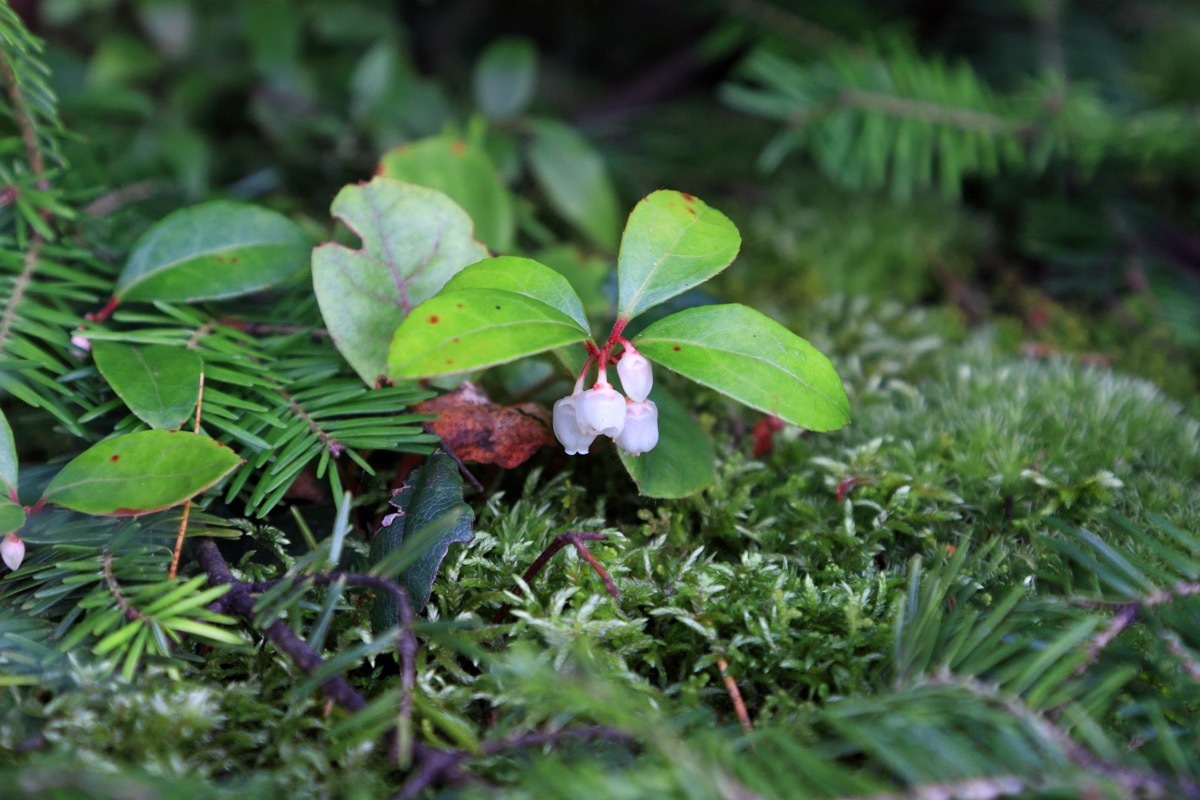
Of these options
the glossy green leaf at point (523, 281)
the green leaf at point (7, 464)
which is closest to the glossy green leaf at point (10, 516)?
the green leaf at point (7, 464)

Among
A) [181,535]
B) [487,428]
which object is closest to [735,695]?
[487,428]

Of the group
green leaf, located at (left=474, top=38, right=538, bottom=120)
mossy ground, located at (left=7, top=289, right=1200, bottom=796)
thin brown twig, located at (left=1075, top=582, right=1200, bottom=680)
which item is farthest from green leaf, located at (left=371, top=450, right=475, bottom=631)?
green leaf, located at (left=474, top=38, right=538, bottom=120)

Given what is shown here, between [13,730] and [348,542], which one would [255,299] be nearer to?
[348,542]

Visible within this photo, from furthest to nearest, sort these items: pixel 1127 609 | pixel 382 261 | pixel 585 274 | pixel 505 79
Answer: pixel 505 79, pixel 585 274, pixel 382 261, pixel 1127 609

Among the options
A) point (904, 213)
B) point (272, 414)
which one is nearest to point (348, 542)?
point (272, 414)

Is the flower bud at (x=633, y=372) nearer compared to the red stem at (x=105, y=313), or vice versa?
the flower bud at (x=633, y=372)

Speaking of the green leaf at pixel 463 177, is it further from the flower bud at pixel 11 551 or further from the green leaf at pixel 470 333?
the flower bud at pixel 11 551

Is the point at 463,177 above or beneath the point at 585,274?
above

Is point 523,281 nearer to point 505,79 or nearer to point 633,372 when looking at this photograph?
point 633,372
